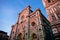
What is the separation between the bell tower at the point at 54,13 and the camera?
18962mm

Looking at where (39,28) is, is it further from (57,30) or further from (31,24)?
(57,30)

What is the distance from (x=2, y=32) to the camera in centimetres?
2225

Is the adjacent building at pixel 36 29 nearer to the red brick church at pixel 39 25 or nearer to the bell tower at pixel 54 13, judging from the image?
the red brick church at pixel 39 25

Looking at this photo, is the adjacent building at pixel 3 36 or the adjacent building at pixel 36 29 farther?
the adjacent building at pixel 3 36

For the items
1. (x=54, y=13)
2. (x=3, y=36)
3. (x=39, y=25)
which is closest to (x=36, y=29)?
(x=39, y=25)

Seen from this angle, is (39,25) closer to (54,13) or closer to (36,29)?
(36,29)

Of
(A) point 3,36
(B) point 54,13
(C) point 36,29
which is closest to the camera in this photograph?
(C) point 36,29

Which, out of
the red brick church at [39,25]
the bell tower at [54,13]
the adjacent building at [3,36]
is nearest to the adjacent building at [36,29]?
the red brick church at [39,25]

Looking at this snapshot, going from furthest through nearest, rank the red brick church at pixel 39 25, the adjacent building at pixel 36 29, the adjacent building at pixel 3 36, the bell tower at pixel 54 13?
the adjacent building at pixel 3 36, the bell tower at pixel 54 13, the red brick church at pixel 39 25, the adjacent building at pixel 36 29

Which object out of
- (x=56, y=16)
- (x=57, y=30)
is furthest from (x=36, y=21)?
(x=56, y=16)

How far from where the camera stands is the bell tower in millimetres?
18962

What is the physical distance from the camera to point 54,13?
73.0 feet

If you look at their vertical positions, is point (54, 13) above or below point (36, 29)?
above

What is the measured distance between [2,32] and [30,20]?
8.16 m
